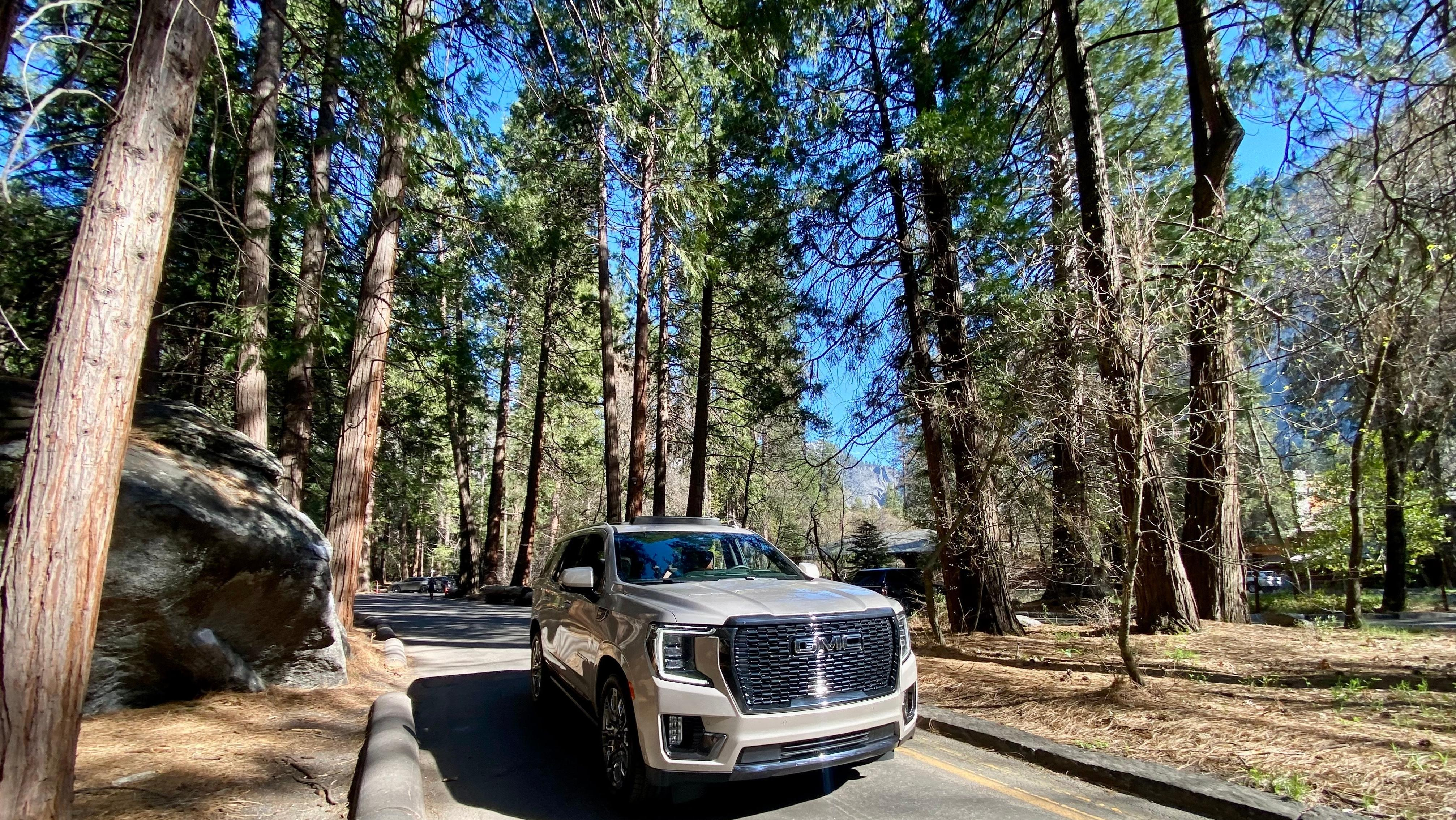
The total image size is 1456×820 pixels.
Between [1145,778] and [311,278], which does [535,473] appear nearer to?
[311,278]

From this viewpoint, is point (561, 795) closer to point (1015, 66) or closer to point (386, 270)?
point (386, 270)

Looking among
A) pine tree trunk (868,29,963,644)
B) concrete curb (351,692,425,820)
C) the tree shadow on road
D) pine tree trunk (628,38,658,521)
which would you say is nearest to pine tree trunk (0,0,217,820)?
concrete curb (351,692,425,820)

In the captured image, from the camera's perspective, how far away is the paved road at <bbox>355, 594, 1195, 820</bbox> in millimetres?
4371

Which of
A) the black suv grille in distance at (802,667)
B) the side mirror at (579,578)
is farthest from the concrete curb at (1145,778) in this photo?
the side mirror at (579,578)

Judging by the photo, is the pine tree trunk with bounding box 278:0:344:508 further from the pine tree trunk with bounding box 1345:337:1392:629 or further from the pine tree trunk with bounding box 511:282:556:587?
the pine tree trunk with bounding box 1345:337:1392:629

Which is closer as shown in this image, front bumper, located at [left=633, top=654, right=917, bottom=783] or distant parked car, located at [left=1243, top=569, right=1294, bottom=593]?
front bumper, located at [left=633, top=654, right=917, bottom=783]

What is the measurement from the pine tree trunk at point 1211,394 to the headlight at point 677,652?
22.8 ft

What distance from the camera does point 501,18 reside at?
24.9ft

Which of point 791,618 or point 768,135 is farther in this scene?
point 768,135

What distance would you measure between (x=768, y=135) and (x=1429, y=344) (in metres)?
10.1

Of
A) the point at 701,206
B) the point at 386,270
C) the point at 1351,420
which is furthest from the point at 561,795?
the point at 1351,420

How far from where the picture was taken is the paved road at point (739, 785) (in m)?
4.37

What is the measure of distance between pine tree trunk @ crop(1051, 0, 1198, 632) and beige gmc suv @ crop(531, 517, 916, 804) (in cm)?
298

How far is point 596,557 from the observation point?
6.45 m
